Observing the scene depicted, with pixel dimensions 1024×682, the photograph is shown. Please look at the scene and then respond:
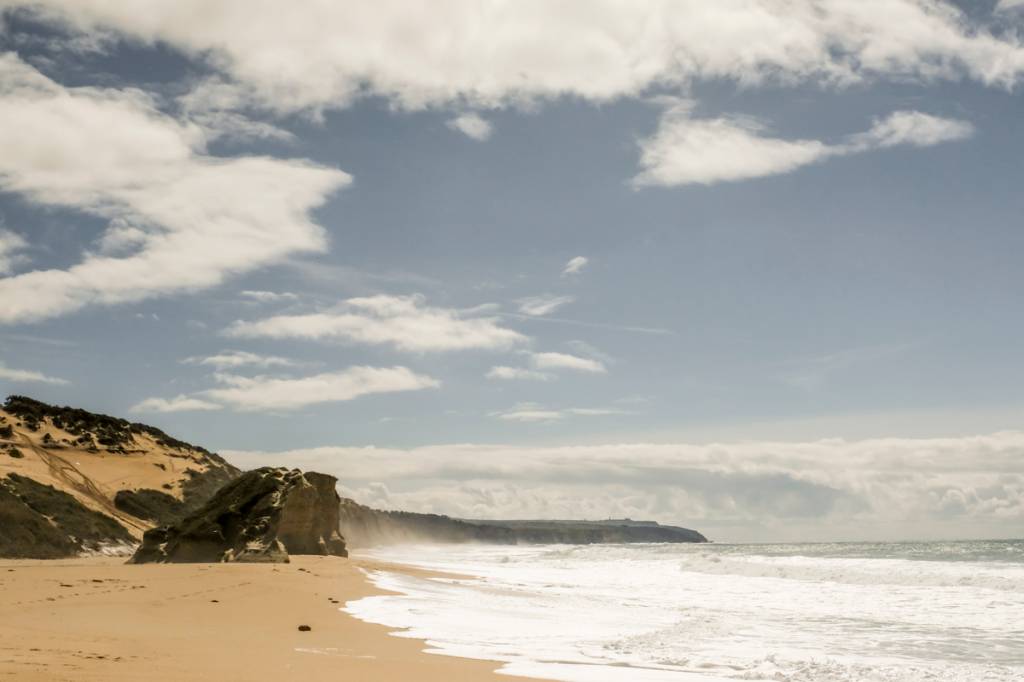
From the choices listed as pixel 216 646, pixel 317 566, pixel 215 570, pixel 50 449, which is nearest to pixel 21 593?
pixel 215 570

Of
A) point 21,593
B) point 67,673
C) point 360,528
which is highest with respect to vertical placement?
point 67,673

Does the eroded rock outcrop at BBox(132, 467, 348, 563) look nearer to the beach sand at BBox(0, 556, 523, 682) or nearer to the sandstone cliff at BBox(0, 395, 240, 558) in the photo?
the beach sand at BBox(0, 556, 523, 682)

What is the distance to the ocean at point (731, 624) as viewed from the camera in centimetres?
1055

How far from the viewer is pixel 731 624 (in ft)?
52.0

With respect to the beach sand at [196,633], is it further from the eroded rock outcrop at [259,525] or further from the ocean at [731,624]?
the eroded rock outcrop at [259,525]

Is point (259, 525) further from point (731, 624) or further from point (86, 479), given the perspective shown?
point (86, 479)

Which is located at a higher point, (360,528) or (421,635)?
(421,635)

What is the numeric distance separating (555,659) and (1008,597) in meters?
16.2

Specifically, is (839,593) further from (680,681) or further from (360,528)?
(360,528)

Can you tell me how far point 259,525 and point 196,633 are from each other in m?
18.0

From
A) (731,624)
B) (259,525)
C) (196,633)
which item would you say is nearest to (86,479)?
(259,525)

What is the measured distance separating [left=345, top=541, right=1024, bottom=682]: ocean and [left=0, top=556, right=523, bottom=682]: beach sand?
1091 mm

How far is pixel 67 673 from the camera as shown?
6980mm

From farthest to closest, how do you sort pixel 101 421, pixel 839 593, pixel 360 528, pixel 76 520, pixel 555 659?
pixel 360 528
pixel 101 421
pixel 76 520
pixel 839 593
pixel 555 659
